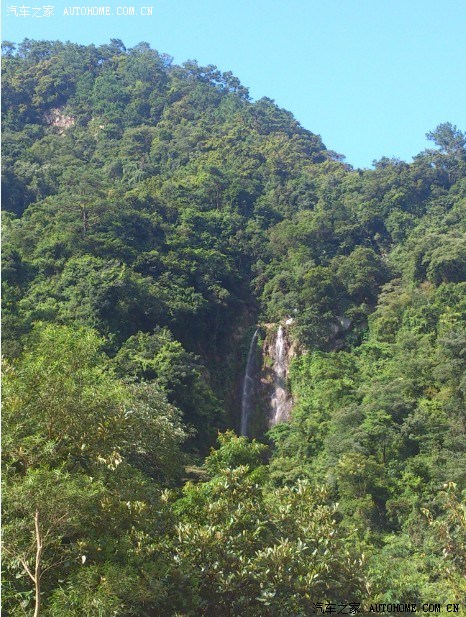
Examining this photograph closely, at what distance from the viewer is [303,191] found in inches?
1567

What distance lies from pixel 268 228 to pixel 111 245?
1027cm

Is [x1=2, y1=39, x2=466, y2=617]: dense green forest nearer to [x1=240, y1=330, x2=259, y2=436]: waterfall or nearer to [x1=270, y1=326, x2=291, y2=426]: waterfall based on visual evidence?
[x1=240, y1=330, x2=259, y2=436]: waterfall

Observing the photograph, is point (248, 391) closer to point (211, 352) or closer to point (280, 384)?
point (280, 384)

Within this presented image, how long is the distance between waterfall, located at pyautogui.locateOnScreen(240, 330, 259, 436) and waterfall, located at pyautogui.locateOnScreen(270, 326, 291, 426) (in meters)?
1.12

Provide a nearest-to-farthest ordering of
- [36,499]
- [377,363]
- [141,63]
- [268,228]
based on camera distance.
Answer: [36,499] → [377,363] → [268,228] → [141,63]

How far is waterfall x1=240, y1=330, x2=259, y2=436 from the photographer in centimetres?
2791

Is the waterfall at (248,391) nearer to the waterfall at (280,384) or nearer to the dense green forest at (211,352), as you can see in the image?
the dense green forest at (211,352)

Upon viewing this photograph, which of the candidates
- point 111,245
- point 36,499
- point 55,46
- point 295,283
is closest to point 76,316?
point 111,245

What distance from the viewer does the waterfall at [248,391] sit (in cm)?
2791

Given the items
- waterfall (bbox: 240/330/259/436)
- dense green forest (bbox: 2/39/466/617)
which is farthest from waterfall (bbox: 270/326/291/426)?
A: waterfall (bbox: 240/330/259/436)

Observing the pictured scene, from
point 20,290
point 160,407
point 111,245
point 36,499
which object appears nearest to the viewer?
point 36,499

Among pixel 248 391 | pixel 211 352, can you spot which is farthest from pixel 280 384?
pixel 211 352

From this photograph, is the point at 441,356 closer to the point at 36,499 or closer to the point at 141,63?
the point at 36,499

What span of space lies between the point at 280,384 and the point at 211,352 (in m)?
3.65
